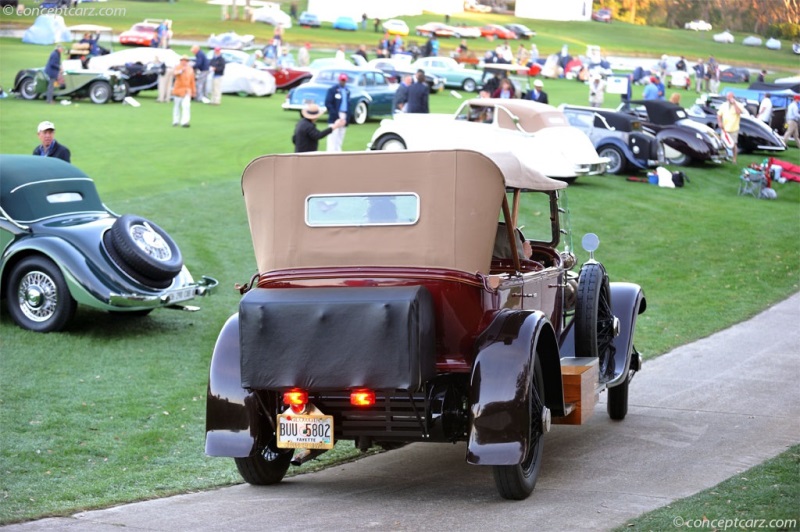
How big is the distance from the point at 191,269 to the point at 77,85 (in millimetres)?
17967

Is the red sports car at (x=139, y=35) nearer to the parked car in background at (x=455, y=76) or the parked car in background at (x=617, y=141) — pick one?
the parked car in background at (x=455, y=76)

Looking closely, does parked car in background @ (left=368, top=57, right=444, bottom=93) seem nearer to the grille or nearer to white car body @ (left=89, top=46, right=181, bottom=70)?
white car body @ (left=89, top=46, right=181, bottom=70)

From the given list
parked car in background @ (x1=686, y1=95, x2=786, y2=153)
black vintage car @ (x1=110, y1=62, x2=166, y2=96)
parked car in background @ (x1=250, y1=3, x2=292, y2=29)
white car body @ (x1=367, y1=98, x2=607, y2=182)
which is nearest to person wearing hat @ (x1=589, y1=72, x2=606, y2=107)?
parked car in background @ (x1=686, y1=95, x2=786, y2=153)

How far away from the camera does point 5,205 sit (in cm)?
1206

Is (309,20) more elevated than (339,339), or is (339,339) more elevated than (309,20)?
(339,339)

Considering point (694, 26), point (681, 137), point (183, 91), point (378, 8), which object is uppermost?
point (183, 91)

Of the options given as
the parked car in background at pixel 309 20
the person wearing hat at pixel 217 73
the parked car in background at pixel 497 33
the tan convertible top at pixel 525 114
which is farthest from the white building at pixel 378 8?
the tan convertible top at pixel 525 114

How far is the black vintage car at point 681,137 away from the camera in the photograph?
27391mm

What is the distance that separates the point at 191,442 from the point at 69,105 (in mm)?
23421

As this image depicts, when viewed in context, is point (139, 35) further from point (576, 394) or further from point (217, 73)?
point (576, 394)

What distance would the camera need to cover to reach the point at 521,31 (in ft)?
258

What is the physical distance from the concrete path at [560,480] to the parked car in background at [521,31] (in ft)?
229

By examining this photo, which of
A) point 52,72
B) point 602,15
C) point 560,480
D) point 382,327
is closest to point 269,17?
point 602,15

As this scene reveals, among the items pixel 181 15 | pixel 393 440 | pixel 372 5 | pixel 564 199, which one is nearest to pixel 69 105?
pixel 564 199
